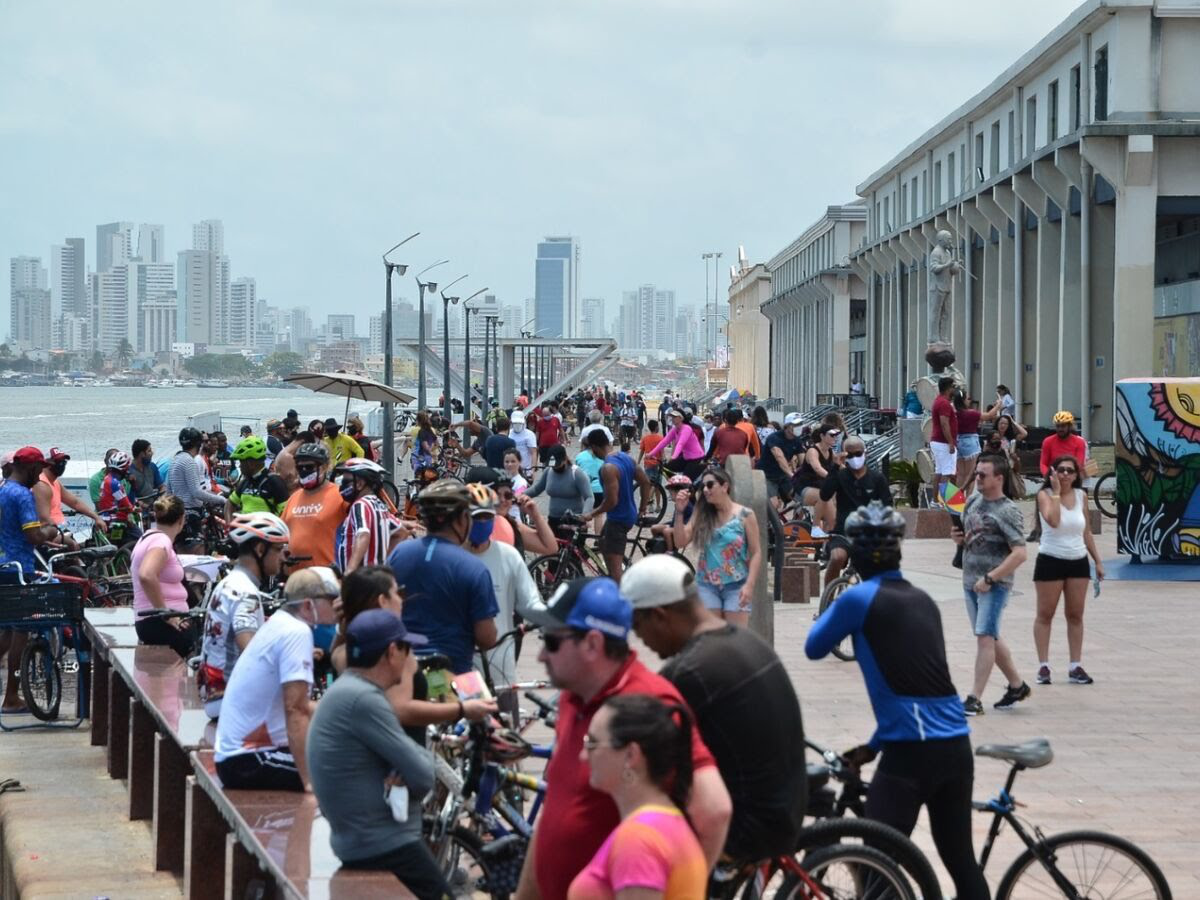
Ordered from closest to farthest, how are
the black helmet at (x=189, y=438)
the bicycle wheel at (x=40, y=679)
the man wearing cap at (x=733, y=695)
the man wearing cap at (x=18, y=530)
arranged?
the man wearing cap at (x=733, y=695)
the bicycle wheel at (x=40, y=679)
the man wearing cap at (x=18, y=530)
the black helmet at (x=189, y=438)

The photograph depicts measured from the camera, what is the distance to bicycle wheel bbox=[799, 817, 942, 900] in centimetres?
609

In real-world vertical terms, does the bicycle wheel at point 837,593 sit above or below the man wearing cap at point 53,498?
below

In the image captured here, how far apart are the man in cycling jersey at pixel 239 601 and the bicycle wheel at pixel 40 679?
15.4ft

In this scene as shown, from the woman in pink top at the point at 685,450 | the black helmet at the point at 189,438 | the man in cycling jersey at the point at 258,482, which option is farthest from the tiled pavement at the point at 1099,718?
the black helmet at the point at 189,438

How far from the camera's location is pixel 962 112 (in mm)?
52719

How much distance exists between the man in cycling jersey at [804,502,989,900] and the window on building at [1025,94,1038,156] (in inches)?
1600

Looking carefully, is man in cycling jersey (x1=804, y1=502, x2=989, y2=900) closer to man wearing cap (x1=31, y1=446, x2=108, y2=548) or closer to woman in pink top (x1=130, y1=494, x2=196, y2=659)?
woman in pink top (x1=130, y1=494, x2=196, y2=659)

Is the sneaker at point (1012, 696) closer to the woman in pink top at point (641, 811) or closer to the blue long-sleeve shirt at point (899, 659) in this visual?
the blue long-sleeve shirt at point (899, 659)

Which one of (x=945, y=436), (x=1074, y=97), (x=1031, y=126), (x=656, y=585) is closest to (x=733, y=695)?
(x=656, y=585)

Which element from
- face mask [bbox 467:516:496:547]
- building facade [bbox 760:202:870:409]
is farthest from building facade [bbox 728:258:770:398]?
face mask [bbox 467:516:496:547]

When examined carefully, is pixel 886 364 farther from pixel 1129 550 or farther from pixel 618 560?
pixel 618 560

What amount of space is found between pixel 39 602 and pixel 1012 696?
6783mm

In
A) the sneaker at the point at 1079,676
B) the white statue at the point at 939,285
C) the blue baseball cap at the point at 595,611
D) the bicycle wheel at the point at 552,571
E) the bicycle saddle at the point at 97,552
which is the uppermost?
the white statue at the point at 939,285

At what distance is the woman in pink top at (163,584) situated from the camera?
1141 cm
